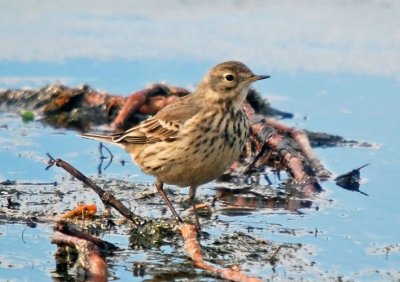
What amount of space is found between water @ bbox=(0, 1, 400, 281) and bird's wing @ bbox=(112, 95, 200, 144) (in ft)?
1.79

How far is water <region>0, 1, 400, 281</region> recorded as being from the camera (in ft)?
25.1

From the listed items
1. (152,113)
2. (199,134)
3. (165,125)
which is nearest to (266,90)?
(152,113)

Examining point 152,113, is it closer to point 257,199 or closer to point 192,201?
point 257,199

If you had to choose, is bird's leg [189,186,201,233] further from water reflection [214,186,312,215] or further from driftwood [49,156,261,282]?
driftwood [49,156,261,282]

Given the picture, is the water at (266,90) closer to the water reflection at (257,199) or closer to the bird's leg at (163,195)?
the water reflection at (257,199)

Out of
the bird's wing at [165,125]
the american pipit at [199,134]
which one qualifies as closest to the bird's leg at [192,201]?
the american pipit at [199,134]

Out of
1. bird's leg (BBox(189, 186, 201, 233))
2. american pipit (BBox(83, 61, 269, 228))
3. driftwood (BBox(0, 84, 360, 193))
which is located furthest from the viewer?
driftwood (BBox(0, 84, 360, 193))

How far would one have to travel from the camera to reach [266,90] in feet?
41.3

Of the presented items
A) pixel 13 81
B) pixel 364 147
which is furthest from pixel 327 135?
pixel 13 81

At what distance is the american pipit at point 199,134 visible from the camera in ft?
27.4

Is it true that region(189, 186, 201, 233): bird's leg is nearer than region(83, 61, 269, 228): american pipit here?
Yes

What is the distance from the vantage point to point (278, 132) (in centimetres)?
1029

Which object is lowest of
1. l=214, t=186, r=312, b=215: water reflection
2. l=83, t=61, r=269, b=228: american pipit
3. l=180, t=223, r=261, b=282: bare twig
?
l=180, t=223, r=261, b=282: bare twig

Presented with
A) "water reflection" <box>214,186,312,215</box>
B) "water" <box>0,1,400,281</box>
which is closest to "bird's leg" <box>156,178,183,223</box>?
"water" <box>0,1,400,281</box>
